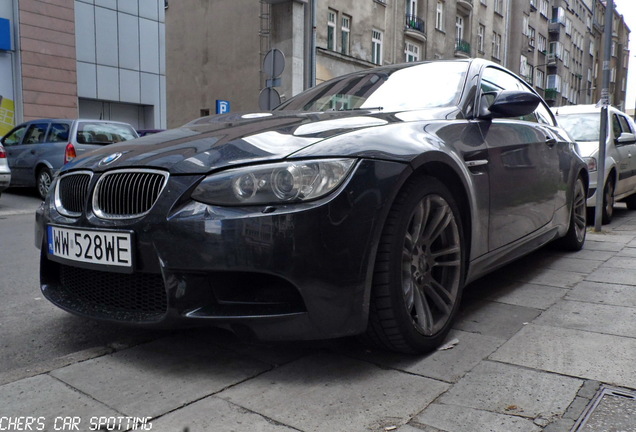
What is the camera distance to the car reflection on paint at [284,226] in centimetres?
210

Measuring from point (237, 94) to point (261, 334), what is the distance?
22175mm

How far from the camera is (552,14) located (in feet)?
157

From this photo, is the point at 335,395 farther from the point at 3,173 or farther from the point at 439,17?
the point at 439,17

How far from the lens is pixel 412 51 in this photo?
87.8 feet

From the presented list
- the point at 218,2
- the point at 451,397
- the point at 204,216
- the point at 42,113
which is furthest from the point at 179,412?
the point at 218,2

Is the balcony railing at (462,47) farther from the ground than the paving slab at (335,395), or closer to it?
farther from the ground

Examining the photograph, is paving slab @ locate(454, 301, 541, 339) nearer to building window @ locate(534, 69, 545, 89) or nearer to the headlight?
the headlight

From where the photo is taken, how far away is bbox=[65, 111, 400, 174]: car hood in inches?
88.4

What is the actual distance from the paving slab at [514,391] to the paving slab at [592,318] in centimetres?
77

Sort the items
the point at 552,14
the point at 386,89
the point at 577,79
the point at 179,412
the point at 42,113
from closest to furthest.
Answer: the point at 179,412 → the point at 386,89 → the point at 42,113 → the point at 552,14 → the point at 577,79

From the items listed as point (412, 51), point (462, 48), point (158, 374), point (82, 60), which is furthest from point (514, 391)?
point (462, 48)

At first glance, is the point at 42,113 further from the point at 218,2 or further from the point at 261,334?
the point at 261,334

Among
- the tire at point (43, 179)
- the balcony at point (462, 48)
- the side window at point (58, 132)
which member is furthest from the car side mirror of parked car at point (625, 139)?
the balcony at point (462, 48)

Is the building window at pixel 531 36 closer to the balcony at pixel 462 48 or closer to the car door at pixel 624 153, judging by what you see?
the balcony at pixel 462 48
